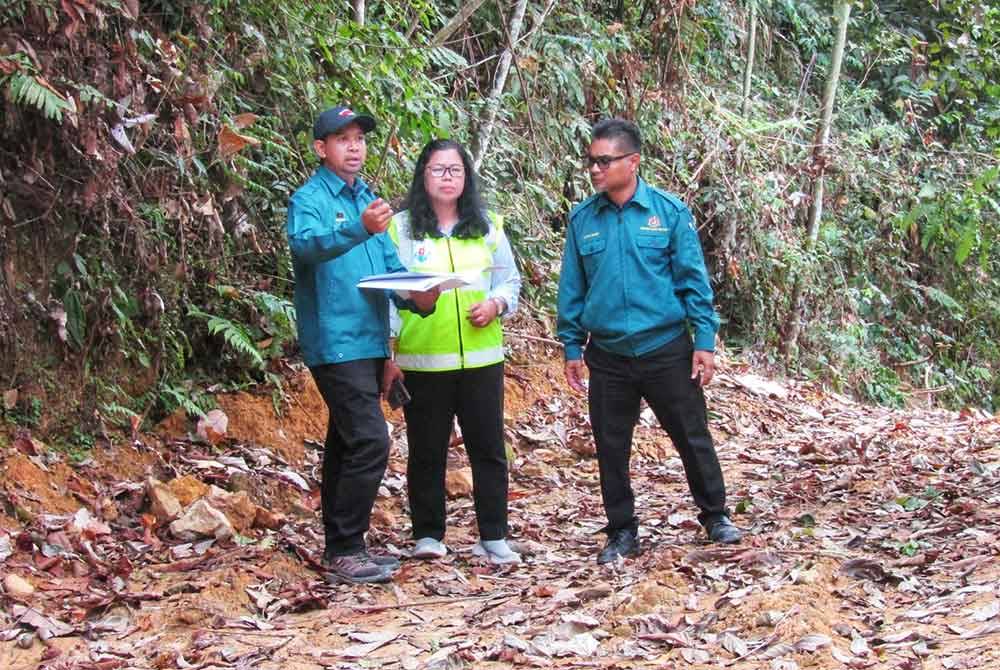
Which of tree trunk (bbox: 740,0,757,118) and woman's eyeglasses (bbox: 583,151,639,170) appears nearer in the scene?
woman's eyeglasses (bbox: 583,151,639,170)

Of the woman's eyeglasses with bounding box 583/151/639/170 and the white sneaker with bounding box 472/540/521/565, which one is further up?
the woman's eyeglasses with bounding box 583/151/639/170

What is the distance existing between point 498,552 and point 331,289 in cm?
154

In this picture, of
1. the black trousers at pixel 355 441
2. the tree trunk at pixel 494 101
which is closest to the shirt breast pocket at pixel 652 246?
the black trousers at pixel 355 441

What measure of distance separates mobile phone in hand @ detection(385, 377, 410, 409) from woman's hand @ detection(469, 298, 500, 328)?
450 mm

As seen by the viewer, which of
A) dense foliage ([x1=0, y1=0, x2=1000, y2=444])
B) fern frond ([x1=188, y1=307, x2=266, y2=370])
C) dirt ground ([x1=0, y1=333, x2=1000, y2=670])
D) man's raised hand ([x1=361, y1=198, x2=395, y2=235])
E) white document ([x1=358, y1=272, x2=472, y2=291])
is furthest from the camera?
fern frond ([x1=188, y1=307, x2=266, y2=370])

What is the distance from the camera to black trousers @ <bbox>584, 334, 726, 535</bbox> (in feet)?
18.7

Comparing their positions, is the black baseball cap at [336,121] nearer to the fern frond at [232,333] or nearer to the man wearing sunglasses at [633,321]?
the man wearing sunglasses at [633,321]

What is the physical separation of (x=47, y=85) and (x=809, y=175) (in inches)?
472

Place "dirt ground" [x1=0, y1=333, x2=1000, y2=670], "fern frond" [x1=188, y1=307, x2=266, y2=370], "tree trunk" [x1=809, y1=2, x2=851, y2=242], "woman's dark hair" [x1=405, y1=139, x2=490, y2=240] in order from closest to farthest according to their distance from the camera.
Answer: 1. "dirt ground" [x1=0, y1=333, x2=1000, y2=670]
2. "woman's dark hair" [x1=405, y1=139, x2=490, y2=240]
3. "fern frond" [x1=188, y1=307, x2=266, y2=370]
4. "tree trunk" [x1=809, y1=2, x2=851, y2=242]

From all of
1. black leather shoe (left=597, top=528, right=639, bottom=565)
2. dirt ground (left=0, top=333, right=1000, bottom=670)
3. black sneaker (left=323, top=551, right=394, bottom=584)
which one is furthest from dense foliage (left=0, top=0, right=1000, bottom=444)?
black leather shoe (left=597, top=528, right=639, bottom=565)

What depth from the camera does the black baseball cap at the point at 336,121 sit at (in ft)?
Answer: 18.0

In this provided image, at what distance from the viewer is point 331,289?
5367 mm

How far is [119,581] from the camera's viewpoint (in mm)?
5277

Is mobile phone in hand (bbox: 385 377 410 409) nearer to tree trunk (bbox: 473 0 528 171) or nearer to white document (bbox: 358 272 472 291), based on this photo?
white document (bbox: 358 272 472 291)
